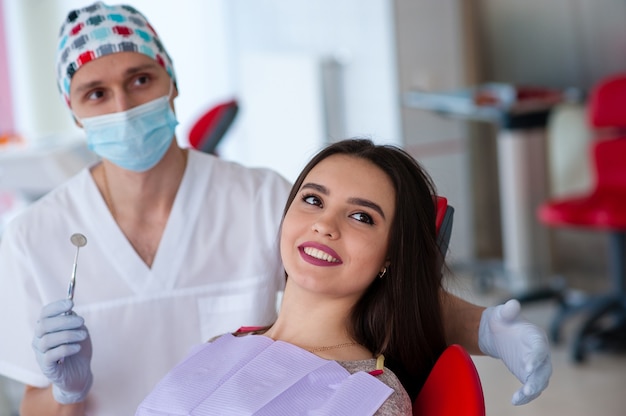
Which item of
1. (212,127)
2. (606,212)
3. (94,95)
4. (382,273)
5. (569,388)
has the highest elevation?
(94,95)

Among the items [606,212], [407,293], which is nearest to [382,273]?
[407,293]

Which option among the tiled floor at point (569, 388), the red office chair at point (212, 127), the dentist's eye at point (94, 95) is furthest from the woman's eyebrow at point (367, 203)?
the red office chair at point (212, 127)

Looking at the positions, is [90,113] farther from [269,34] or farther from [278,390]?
[269,34]

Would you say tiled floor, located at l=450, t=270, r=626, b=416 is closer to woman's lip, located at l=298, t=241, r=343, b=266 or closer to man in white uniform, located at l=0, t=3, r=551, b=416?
man in white uniform, located at l=0, t=3, r=551, b=416

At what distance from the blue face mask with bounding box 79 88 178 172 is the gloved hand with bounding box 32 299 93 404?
355 mm

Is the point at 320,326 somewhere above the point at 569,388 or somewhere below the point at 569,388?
above

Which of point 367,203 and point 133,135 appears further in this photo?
point 133,135

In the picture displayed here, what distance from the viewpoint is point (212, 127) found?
11.2 feet

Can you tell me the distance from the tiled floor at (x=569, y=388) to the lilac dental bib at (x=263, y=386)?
164 centimetres

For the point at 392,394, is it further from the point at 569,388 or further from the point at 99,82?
the point at 569,388

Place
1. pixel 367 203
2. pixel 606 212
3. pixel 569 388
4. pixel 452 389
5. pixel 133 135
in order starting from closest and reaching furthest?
1. pixel 452 389
2. pixel 367 203
3. pixel 133 135
4. pixel 569 388
5. pixel 606 212

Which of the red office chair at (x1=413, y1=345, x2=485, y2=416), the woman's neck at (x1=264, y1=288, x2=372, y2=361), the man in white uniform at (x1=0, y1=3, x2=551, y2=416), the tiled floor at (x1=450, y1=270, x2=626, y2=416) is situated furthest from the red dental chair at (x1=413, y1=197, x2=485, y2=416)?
the tiled floor at (x1=450, y1=270, x2=626, y2=416)

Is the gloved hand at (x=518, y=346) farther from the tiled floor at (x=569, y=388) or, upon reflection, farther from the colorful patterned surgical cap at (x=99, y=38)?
the tiled floor at (x=569, y=388)

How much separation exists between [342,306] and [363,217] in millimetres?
150
